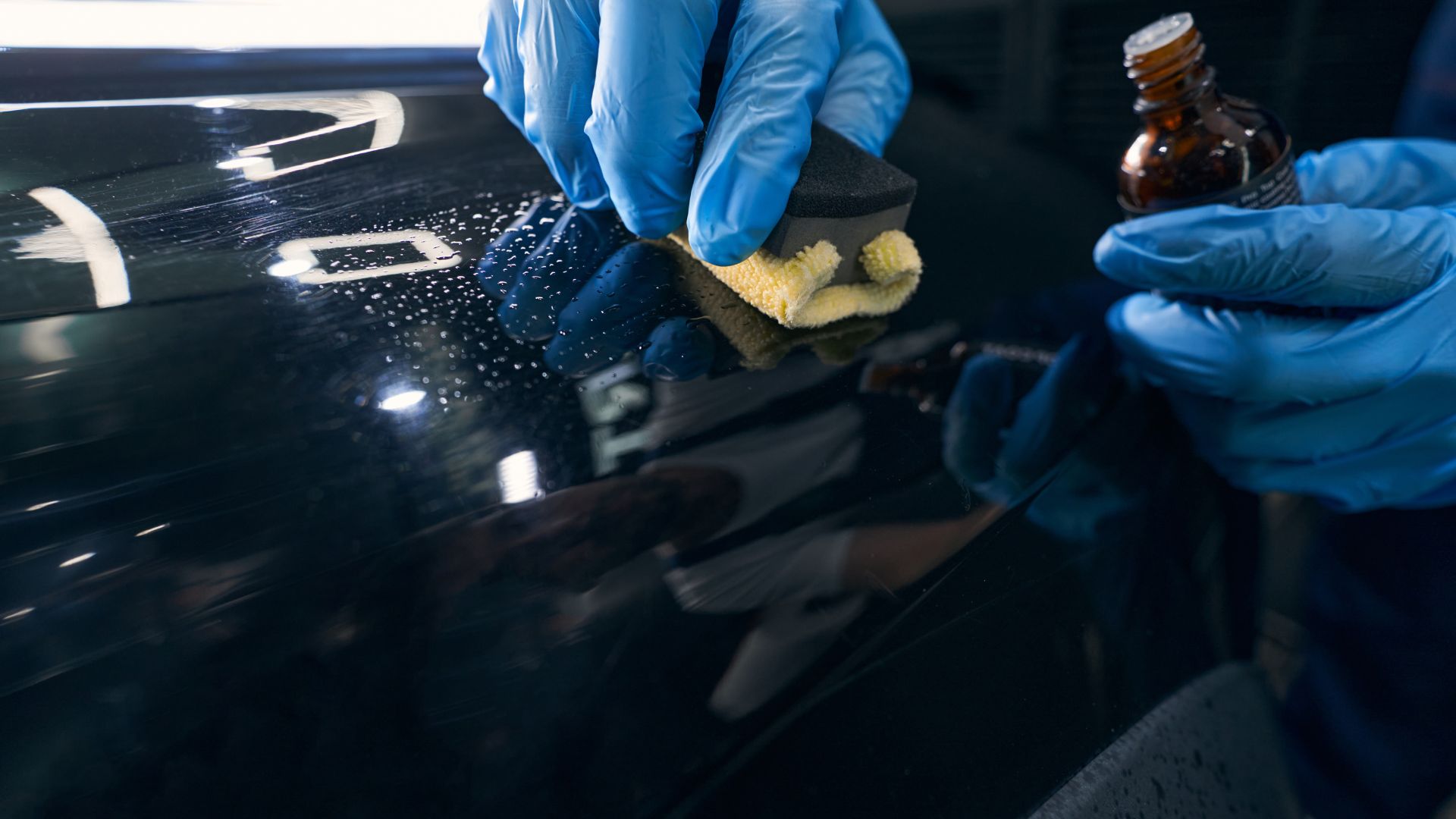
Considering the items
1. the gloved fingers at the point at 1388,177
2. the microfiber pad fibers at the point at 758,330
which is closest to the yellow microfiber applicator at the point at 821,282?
the microfiber pad fibers at the point at 758,330

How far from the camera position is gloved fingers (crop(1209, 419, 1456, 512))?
78 cm

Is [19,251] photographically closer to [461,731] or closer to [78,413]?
[78,413]

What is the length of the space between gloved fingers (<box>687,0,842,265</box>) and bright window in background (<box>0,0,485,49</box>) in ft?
1.05

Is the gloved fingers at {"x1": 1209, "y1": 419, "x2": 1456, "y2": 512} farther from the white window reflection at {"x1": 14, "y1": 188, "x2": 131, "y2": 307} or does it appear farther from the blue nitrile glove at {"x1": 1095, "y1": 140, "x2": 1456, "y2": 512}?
the white window reflection at {"x1": 14, "y1": 188, "x2": 131, "y2": 307}

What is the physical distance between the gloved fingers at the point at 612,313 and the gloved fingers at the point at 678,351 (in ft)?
0.03

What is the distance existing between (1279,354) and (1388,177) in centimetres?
39

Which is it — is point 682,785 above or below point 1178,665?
above

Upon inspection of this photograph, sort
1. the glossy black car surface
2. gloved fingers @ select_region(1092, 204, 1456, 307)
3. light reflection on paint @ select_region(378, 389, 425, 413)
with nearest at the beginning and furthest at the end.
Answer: the glossy black car surface < light reflection on paint @ select_region(378, 389, 425, 413) < gloved fingers @ select_region(1092, 204, 1456, 307)

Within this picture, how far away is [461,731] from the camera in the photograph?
Result: 0.38 m

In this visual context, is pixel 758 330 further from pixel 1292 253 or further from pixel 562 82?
pixel 1292 253

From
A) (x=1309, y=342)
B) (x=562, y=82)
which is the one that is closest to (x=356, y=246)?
(x=562, y=82)

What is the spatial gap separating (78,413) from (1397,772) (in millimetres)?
1257

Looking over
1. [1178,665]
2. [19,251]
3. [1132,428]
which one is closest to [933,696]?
[1178,665]

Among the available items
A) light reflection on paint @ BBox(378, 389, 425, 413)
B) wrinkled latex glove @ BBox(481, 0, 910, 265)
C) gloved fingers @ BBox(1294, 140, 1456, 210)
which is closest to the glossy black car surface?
light reflection on paint @ BBox(378, 389, 425, 413)
